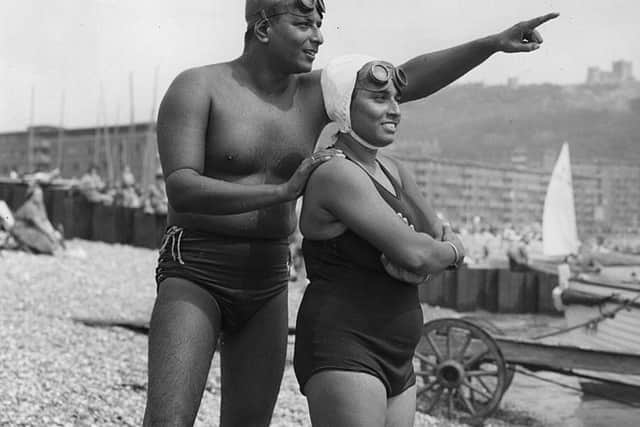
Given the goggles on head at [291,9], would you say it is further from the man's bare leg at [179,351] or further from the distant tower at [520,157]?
the distant tower at [520,157]

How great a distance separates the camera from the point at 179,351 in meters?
2.49

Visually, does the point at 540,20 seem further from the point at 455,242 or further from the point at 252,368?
the point at 252,368

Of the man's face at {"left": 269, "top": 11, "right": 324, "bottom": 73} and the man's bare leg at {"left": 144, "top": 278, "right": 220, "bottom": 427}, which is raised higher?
the man's face at {"left": 269, "top": 11, "right": 324, "bottom": 73}

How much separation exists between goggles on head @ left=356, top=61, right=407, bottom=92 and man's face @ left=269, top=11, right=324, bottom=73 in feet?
1.00

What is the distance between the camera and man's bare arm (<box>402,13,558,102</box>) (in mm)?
2779

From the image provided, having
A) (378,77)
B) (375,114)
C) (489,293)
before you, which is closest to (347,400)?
(375,114)

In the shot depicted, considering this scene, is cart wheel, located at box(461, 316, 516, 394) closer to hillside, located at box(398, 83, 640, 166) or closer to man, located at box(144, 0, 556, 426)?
man, located at box(144, 0, 556, 426)

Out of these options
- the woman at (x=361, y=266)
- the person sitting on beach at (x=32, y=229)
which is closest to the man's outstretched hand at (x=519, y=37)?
the woman at (x=361, y=266)

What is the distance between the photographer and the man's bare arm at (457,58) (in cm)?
278

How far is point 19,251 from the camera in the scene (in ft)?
59.6

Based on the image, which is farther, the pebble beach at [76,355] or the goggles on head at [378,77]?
the pebble beach at [76,355]

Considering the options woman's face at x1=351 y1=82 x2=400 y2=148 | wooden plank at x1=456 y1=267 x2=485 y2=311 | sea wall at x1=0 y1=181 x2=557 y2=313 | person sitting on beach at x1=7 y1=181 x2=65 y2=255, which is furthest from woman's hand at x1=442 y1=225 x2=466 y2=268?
wooden plank at x1=456 y1=267 x2=485 y2=311

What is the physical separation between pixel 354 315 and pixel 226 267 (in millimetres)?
524

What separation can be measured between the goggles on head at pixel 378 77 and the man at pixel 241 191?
0.71 ft
